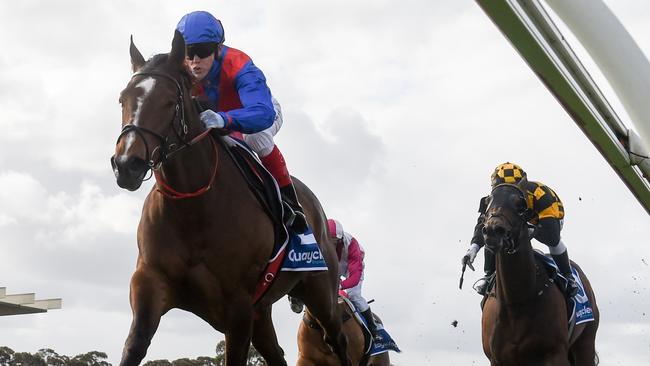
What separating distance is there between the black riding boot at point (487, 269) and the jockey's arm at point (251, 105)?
382 cm

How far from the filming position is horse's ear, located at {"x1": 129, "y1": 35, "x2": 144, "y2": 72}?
505 centimetres

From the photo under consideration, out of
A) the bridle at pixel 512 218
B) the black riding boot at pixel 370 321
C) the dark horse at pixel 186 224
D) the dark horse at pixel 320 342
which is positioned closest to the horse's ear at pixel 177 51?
the dark horse at pixel 186 224

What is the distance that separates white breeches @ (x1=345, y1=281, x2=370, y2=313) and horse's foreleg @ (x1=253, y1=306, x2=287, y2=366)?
4.02m

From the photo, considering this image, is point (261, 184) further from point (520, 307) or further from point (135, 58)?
point (520, 307)

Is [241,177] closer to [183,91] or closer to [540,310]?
[183,91]

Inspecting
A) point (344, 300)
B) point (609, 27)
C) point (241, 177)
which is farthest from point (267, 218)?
Result: point (344, 300)

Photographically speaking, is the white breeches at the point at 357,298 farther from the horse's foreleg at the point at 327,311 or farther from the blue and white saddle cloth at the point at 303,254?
the blue and white saddle cloth at the point at 303,254

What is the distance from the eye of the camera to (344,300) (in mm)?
10695

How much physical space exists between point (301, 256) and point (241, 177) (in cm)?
72

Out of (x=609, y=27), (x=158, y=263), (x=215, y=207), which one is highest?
(x=215, y=207)

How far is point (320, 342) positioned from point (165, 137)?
596 cm

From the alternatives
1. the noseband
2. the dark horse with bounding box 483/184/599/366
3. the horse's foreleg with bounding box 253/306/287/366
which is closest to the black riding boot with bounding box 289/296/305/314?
the horse's foreleg with bounding box 253/306/287/366

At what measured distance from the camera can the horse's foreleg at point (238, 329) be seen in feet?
16.6

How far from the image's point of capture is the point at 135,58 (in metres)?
5.06
